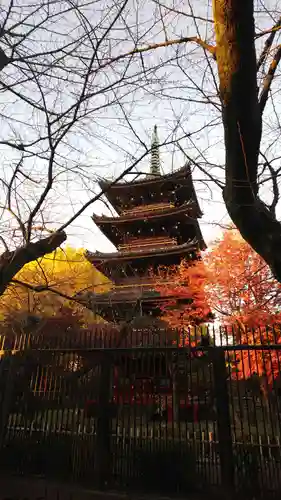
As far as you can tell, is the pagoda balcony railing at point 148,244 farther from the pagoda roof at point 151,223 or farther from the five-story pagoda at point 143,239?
the pagoda roof at point 151,223

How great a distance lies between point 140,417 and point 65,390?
1.28 meters

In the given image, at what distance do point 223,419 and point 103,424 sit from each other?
69.5 inches

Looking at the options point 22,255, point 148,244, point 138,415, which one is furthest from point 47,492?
point 148,244

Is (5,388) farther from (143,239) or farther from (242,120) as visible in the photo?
(143,239)

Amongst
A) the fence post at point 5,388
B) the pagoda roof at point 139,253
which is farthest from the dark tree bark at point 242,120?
the pagoda roof at point 139,253

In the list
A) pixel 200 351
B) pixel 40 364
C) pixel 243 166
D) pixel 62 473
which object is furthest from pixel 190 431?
pixel 243 166

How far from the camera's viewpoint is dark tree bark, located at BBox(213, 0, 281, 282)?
2.20 m

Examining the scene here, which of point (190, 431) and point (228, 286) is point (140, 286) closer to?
point (228, 286)

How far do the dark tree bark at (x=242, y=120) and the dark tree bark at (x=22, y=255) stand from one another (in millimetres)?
2190

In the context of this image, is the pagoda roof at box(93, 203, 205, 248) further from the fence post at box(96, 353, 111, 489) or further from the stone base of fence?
the stone base of fence

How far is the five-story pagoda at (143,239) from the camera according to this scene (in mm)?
14781

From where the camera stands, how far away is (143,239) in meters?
17.2

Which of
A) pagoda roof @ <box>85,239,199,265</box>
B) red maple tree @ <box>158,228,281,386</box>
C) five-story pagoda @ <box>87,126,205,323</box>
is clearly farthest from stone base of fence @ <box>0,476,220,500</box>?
pagoda roof @ <box>85,239,199,265</box>

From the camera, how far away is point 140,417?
489 cm
